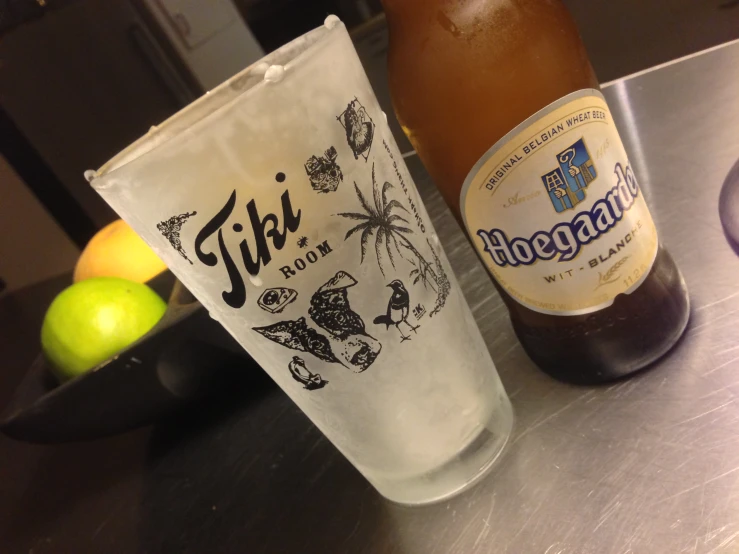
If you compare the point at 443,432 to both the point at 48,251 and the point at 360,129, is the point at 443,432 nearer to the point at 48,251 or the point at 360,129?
the point at 360,129

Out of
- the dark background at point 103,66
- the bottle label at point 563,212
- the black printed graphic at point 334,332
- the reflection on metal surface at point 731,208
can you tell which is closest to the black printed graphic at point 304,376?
the black printed graphic at point 334,332

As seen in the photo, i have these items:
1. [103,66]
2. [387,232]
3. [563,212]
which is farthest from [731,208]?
[103,66]

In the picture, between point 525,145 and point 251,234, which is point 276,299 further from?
point 525,145

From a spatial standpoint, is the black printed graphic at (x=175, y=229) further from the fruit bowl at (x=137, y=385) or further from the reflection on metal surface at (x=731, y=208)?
the reflection on metal surface at (x=731, y=208)

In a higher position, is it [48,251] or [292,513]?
[48,251]

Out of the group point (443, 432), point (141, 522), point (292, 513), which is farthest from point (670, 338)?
point (141, 522)

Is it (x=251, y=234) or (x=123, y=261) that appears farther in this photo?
(x=123, y=261)

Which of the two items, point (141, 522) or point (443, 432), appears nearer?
point (443, 432)
